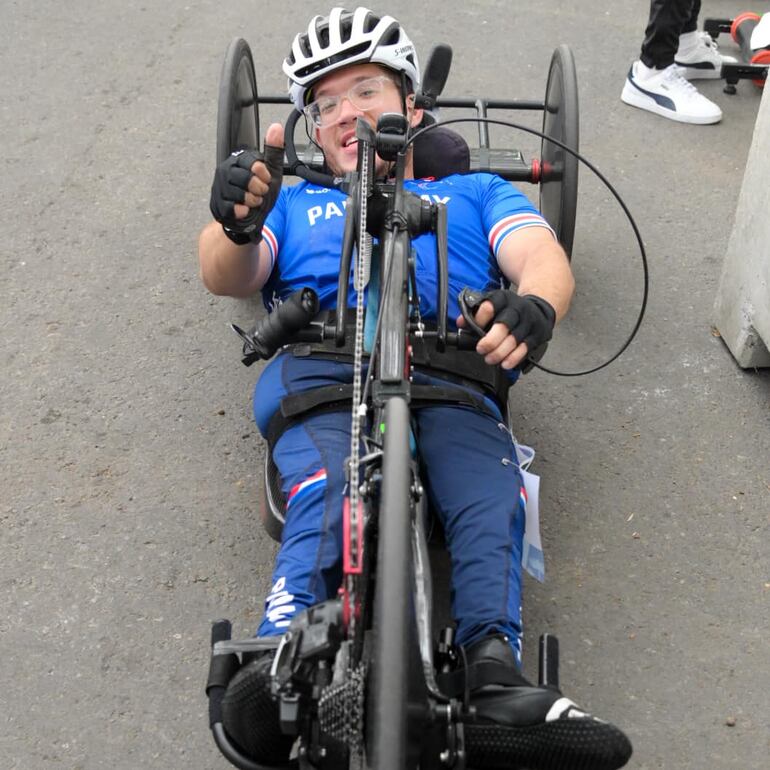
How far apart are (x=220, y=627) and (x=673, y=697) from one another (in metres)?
1.07

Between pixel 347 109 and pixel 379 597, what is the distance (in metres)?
1.57

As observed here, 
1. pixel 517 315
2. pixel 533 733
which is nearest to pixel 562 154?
pixel 517 315

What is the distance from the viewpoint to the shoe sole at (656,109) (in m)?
5.00

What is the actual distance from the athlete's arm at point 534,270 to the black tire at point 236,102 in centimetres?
103

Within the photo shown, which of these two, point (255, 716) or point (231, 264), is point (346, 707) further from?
point (231, 264)

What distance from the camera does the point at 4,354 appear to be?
3.56 metres

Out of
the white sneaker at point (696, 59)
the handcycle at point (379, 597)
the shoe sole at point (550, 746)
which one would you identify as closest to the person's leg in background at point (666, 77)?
the white sneaker at point (696, 59)

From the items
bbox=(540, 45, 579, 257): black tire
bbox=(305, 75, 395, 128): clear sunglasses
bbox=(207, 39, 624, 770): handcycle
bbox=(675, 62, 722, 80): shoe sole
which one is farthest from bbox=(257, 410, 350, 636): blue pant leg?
bbox=(675, 62, 722, 80): shoe sole

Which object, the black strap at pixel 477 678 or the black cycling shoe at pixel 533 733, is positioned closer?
the black cycling shoe at pixel 533 733

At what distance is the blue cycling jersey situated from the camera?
2748 millimetres

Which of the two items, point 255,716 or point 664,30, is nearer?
point 255,716

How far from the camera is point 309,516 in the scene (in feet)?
7.52

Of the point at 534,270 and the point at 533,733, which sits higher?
the point at 534,270

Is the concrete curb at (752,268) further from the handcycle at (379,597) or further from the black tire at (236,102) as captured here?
the black tire at (236,102)
